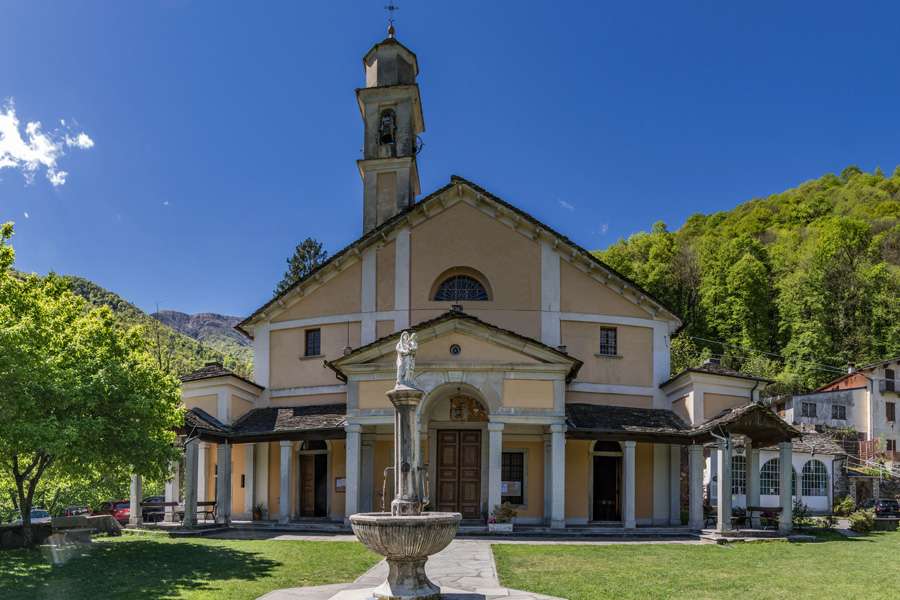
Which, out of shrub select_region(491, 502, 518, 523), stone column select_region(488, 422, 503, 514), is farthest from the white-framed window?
shrub select_region(491, 502, 518, 523)

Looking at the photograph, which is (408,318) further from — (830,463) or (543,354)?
(830,463)

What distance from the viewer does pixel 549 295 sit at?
2734 centimetres

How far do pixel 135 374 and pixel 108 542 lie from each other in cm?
529

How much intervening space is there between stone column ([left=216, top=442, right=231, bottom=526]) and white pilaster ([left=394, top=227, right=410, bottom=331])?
7264mm

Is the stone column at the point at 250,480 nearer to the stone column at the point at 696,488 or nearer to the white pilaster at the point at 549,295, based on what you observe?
the white pilaster at the point at 549,295

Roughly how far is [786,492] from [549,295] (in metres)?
9.99

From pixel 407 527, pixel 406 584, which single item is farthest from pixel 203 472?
pixel 407 527

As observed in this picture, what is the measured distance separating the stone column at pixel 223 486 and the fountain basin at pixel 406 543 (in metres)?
15.2

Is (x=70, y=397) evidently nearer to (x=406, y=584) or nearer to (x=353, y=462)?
(x=406, y=584)

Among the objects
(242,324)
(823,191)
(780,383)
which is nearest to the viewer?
(242,324)

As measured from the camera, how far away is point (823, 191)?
91188 millimetres

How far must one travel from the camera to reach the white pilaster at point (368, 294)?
90.7ft

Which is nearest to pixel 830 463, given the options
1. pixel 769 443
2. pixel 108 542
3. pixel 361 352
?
pixel 769 443

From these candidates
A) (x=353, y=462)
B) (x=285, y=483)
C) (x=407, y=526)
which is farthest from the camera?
(x=285, y=483)
